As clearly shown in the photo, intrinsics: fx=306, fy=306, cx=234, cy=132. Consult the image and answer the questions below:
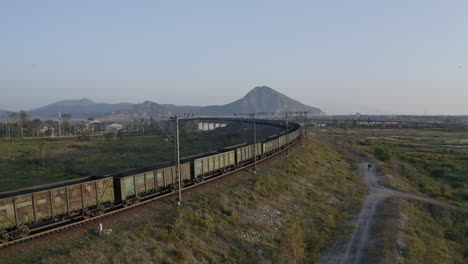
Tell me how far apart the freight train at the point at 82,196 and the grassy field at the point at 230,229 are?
2004 millimetres

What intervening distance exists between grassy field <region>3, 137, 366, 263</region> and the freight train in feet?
6.57

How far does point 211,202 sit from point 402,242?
54.8 ft

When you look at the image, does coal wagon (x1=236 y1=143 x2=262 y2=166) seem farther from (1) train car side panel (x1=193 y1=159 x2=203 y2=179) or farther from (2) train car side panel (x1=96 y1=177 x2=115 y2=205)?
(2) train car side panel (x1=96 y1=177 x2=115 y2=205)

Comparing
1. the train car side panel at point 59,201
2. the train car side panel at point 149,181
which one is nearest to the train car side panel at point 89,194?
the train car side panel at point 59,201

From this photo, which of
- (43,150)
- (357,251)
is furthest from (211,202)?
(43,150)

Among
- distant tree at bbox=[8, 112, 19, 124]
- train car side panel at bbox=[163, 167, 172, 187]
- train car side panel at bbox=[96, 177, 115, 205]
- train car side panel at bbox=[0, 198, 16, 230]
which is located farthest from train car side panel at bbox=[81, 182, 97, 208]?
Result: distant tree at bbox=[8, 112, 19, 124]

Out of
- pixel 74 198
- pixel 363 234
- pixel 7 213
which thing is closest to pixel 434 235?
pixel 363 234

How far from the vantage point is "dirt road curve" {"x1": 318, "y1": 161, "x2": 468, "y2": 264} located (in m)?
24.2

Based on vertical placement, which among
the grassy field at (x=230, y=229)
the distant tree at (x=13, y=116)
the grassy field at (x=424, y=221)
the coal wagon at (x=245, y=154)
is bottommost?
the grassy field at (x=424, y=221)

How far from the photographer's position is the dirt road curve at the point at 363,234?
24.2 m

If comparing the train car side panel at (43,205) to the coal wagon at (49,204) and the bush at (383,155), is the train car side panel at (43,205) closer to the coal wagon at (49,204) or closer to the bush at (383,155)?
the coal wagon at (49,204)

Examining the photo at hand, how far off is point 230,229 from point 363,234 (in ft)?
43.1

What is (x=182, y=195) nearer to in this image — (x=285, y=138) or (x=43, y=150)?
(x=285, y=138)

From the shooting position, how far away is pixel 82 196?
2089cm
